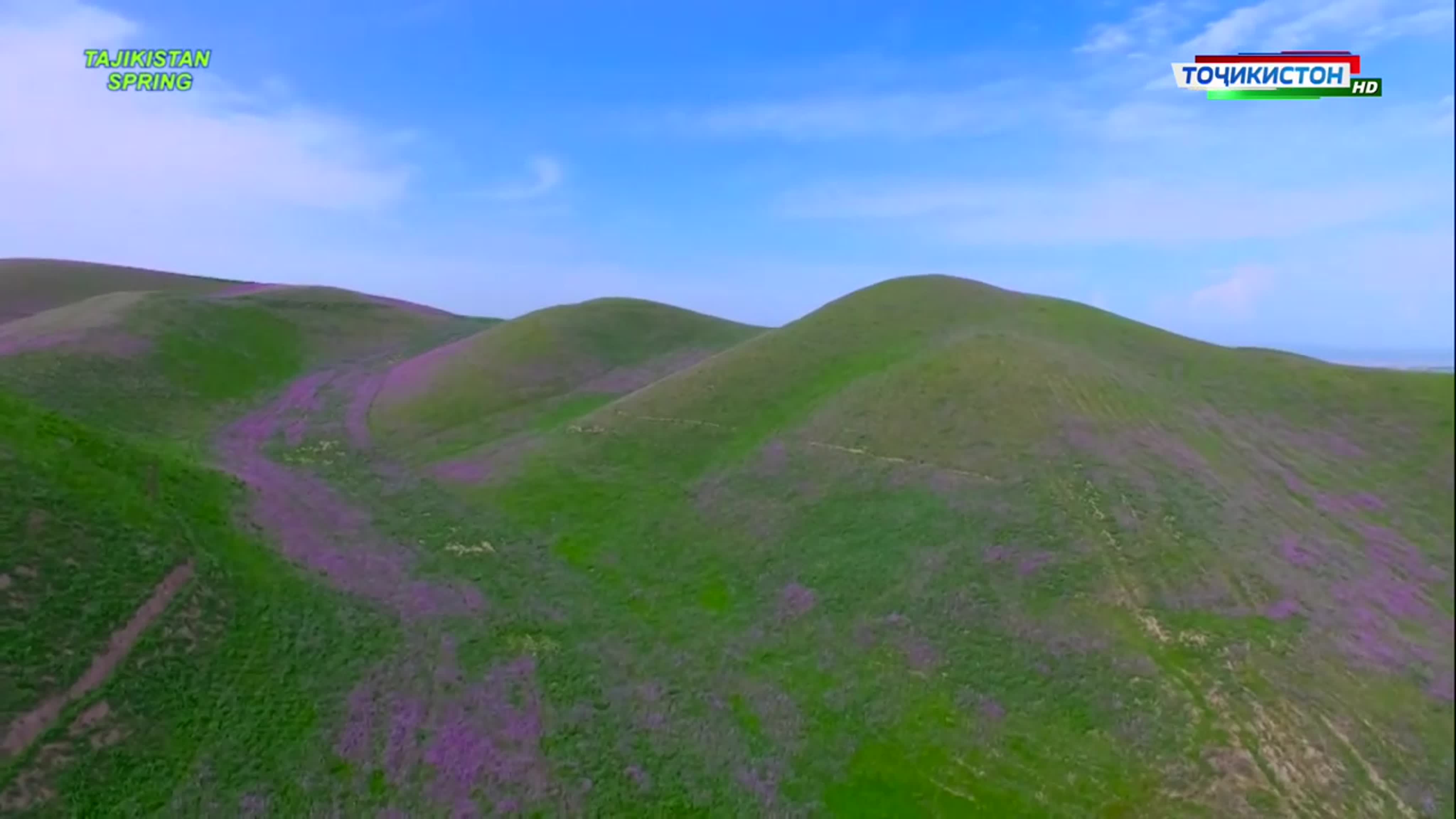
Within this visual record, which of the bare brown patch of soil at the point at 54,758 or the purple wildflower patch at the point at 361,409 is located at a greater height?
the purple wildflower patch at the point at 361,409

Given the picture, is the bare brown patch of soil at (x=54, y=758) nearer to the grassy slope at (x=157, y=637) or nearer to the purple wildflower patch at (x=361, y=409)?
the grassy slope at (x=157, y=637)

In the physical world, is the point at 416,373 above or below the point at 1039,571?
above

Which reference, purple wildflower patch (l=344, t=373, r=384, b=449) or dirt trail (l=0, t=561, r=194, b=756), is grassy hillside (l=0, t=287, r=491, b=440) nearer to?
purple wildflower patch (l=344, t=373, r=384, b=449)

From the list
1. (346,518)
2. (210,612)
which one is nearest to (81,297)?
(346,518)

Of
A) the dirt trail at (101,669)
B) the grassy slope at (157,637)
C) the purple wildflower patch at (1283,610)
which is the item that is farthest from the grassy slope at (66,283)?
the purple wildflower patch at (1283,610)

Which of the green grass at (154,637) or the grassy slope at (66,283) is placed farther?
the grassy slope at (66,283)

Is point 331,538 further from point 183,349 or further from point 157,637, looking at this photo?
point 183,349

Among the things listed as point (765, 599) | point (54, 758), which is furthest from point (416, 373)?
point (54, 758)
